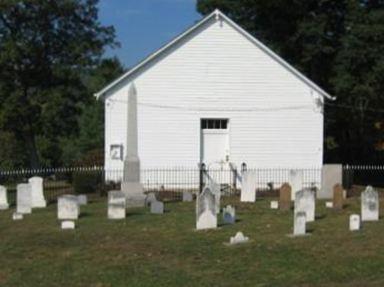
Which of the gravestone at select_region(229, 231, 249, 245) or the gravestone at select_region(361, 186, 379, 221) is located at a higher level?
the gravestone at select_region(361, 186, 379, 221)

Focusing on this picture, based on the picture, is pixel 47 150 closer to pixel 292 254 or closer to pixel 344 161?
pixel 344 161

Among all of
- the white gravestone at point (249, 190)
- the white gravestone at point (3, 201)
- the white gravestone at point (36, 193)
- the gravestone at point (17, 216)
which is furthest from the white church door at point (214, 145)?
the gravestone at point (17, 216)

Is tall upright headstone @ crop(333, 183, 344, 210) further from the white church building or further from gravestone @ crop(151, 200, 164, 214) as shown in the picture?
the white church building

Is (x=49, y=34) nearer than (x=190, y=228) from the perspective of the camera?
No

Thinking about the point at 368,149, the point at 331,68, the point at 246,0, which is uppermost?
the point at 246,0

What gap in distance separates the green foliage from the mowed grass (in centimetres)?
1870

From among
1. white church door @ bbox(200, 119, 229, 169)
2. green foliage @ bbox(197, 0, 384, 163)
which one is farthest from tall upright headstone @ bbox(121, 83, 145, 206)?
green foliage @ bbox(197, 0, 384, 163)

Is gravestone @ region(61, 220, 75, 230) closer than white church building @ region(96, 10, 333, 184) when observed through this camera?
Yes

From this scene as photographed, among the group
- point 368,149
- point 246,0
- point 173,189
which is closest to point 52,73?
point 246,0

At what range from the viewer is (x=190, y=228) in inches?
688

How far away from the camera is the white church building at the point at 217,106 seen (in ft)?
107

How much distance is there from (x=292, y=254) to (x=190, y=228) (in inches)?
187

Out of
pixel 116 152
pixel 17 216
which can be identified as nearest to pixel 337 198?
pixel 17 216

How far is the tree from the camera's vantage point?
139 ft
